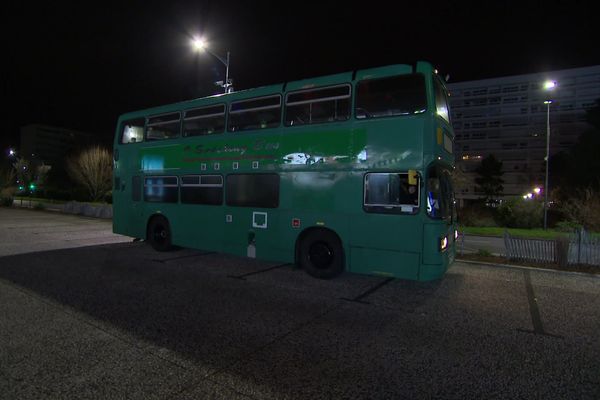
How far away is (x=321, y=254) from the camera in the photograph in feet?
25.0

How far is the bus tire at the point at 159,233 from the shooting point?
34.6 feet

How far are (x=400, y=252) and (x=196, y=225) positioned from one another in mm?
5784

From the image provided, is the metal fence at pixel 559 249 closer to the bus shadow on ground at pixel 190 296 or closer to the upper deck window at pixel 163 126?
the bus shadow on ground at pixel 190 296

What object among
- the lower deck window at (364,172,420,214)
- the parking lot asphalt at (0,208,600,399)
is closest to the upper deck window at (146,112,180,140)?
the parking lot asphalt at (0,208,600,399)

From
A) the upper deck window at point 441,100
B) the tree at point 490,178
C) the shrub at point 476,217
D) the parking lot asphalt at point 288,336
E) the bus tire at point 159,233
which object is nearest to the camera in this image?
→ the parking lot asphalt at point 288,336

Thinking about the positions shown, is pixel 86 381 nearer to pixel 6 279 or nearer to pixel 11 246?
pixel 6 279

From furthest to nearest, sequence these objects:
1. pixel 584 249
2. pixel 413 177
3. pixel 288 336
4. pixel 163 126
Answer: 1. pixel 163 126
2. pixel 584 249
3. pixel 413 177
4. pixel 288 336

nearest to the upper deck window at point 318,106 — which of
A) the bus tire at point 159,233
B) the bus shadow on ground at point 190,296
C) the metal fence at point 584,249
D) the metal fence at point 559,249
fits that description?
the bus shadow on ground at point 190,296

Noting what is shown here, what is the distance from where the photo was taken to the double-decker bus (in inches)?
257

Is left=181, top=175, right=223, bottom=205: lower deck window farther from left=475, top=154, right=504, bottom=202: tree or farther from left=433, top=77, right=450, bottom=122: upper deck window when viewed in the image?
left=475, top=154, right=504, bottom=202: tree

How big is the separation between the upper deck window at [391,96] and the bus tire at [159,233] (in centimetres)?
684

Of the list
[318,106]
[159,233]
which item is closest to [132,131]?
[159,233]

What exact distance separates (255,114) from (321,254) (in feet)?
12.4

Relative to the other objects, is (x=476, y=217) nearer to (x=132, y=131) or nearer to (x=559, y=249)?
(x=559, y=249)
